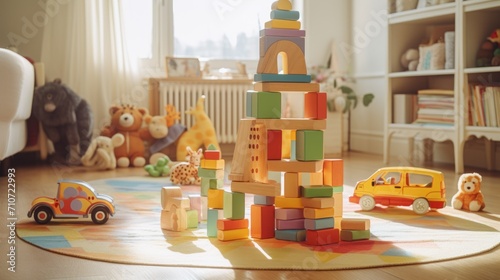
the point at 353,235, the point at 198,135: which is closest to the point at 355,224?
the point at 353,235

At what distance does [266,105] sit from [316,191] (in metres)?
0.31

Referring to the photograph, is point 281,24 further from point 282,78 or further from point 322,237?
point 322,237

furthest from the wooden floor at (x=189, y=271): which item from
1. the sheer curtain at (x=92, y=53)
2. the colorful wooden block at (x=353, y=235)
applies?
the sheer curtain at (x=92, y=53)

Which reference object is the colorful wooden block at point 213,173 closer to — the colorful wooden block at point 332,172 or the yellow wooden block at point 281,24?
the colorful wooden block at point 332,172

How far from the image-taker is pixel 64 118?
4.25 metres

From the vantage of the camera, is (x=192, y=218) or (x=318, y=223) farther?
(x=192, y=218)

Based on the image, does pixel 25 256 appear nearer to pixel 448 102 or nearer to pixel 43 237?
pixel 43 237

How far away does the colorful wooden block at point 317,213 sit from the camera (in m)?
1.96

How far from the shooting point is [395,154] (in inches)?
190

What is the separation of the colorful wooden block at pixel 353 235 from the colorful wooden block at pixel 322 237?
0.03m

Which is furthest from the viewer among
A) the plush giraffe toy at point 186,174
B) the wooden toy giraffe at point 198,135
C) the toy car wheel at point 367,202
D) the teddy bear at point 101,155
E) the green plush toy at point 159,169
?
the wooden toy giraffe at point 198,135

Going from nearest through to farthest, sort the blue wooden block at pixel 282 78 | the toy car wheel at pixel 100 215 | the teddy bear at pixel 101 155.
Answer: the blue wooden block at pixel 282 78 < the toy car wheel at pixel 100 215 < the teddy bear at pixel 101 155

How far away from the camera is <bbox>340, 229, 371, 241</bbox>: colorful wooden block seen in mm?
2004

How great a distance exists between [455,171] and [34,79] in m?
2.71
